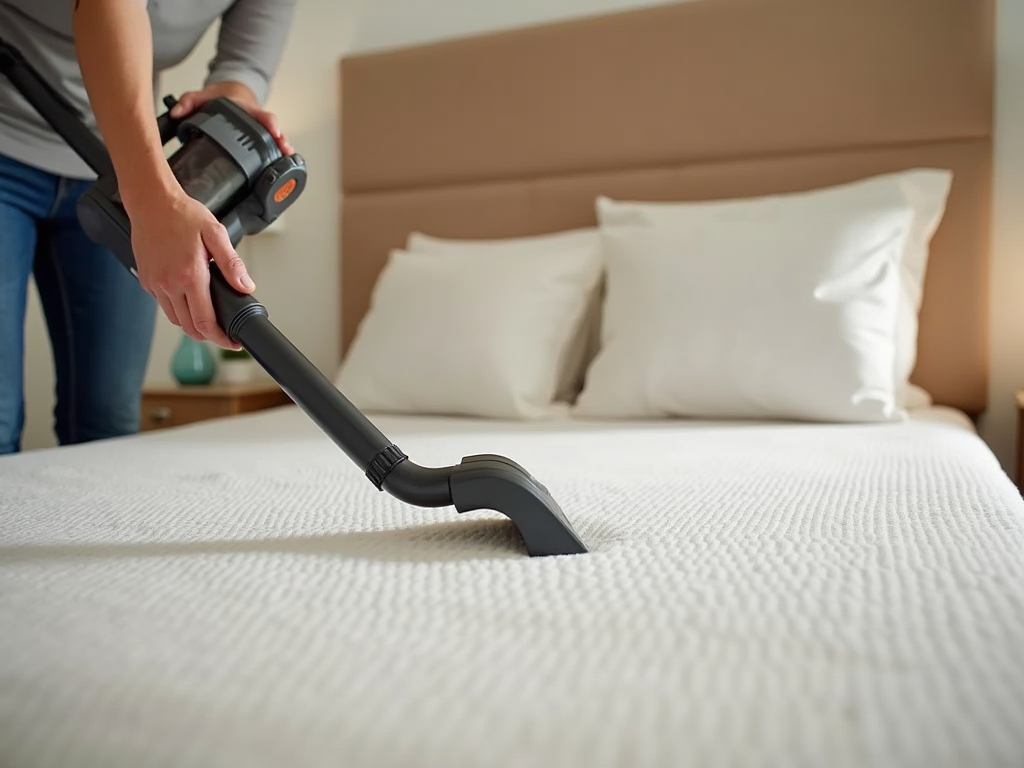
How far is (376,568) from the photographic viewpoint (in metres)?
0.62

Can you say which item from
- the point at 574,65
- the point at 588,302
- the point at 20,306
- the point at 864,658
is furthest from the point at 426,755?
the point at 574,65

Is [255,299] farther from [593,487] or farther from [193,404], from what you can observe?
[193,404]

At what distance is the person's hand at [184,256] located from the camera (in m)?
0.77

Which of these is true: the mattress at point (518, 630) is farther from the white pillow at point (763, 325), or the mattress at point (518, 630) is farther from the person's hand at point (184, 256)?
the white pillow at point (763, 325)

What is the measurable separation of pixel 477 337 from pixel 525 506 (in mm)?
1191

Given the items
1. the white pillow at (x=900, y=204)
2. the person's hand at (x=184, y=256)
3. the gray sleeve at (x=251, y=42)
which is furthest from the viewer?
the white pillow at (x=900, y=204)

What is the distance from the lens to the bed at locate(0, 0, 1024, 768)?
402 mm

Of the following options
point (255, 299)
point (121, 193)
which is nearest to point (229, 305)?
point (255, 299)

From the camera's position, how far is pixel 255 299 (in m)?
0.78

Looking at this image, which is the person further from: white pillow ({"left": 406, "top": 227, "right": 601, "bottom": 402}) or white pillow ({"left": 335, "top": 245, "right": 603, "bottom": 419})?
white pillow ({"left": 406, "top": 227, "right": 601, "bottom": 402})

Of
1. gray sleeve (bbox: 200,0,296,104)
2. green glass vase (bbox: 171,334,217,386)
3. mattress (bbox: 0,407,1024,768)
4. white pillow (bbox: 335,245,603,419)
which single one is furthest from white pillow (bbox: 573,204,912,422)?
green glass vase (bbox: 171,334,217,386)

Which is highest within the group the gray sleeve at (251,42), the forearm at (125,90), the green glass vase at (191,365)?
the gray sleeve at (251,42)

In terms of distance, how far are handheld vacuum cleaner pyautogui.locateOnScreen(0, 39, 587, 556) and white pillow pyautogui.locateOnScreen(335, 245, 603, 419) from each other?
79cm

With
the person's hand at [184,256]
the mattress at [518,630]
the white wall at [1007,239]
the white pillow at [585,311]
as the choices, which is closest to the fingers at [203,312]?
the person's hand at [184,256]
